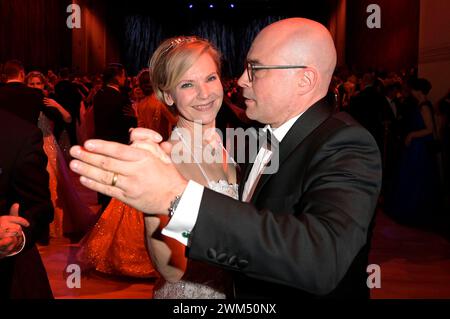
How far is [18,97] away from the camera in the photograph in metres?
5.09

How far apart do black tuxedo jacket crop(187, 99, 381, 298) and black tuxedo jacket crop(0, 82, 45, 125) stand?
4.21 meters

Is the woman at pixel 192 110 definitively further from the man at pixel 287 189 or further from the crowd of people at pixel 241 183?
the man at pixel 287 189

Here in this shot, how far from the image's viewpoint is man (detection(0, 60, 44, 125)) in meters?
5.03

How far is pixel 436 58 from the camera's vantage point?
7.30m

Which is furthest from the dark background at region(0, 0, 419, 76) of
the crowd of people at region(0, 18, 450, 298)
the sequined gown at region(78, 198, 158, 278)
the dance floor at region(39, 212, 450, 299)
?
the dance floor at region(39, 212, 450, 299)

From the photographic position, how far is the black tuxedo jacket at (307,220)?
3.36 ft

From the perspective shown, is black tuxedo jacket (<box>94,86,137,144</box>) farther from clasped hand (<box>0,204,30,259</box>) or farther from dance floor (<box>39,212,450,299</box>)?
clasped hand (<box>0,204,30,259</box>)

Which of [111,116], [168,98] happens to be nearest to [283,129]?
[168,98]

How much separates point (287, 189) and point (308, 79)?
1.11ft

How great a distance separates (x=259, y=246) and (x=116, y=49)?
918 inches

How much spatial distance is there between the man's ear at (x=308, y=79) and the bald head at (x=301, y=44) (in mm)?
14

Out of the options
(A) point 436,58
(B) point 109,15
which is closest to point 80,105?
(A) point 436,58

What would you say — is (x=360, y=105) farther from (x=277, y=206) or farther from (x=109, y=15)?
(x=109, y=15)

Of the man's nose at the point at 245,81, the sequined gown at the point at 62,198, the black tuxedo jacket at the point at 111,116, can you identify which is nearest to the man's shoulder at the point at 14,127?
the man's nose at the point at 245,81
